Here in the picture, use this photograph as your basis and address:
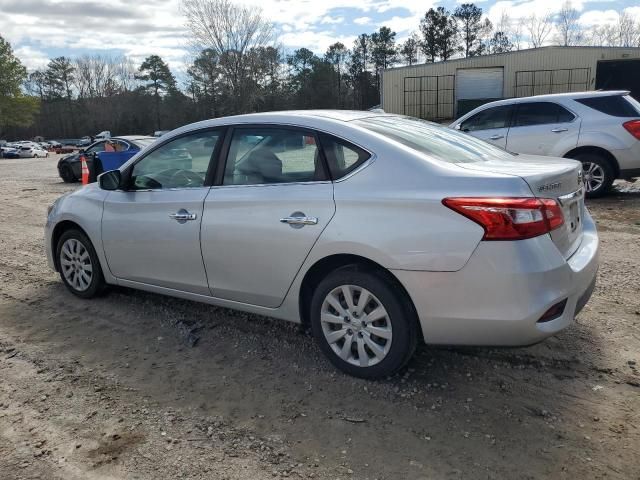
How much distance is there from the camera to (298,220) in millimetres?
3309

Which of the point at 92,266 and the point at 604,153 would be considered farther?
the point at 604,153

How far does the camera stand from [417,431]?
2.82m

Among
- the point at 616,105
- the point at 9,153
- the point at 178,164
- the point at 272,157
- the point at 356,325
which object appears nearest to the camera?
the point at 356,325

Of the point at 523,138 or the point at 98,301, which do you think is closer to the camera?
the point at 98,301

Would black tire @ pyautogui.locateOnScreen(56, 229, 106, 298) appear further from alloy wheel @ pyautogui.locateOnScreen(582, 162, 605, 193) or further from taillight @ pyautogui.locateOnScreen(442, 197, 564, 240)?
alloy wheel @ pyautogui.locateOnScreen(582, 162, 605, 193)

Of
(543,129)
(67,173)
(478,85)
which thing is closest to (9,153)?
(67,173)

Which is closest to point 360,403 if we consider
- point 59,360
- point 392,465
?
point 392,465

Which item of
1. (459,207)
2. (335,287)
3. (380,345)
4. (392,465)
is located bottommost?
(392,465)

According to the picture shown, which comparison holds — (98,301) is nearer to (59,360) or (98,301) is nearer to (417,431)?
(59,360)

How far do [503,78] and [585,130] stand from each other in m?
29.4

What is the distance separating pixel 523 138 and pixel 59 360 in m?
7.91

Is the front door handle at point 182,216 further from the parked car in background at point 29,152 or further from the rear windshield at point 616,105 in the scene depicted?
the parked car in background at point 29,152

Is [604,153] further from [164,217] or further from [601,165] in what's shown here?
[164,217]

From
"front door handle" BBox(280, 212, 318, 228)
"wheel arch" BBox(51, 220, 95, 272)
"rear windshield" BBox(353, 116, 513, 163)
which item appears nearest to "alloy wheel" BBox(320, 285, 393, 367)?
"front door handle" BBox(280, 212, 318, 228)
